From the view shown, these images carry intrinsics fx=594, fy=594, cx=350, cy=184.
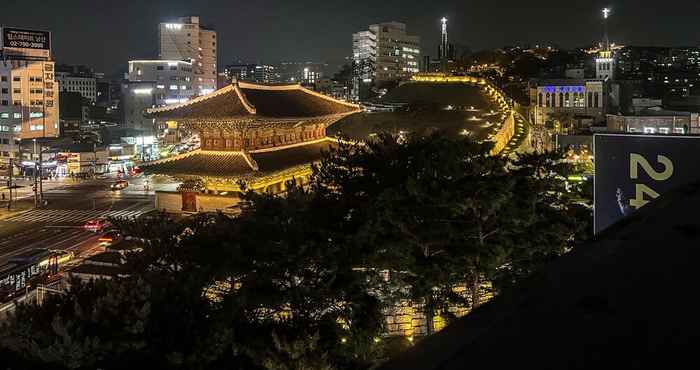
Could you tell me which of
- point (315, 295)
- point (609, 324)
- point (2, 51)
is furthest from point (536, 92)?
point (609, 324)

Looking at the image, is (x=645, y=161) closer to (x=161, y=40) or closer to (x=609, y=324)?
(x=609, y=324)

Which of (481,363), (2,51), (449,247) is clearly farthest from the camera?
(2,51)

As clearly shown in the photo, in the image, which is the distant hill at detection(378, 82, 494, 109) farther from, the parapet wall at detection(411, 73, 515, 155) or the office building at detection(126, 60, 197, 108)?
the office building at detection(126, 60, 197, 108)

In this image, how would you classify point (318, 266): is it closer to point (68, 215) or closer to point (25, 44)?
point (68, 215)

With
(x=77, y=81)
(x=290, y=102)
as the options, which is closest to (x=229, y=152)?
(x=290, y=102)

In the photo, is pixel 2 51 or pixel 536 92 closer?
pixel 2 51

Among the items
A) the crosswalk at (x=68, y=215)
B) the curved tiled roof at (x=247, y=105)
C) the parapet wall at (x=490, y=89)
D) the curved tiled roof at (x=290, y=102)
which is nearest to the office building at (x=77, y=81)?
the parapet wall at (x=490, y=89)

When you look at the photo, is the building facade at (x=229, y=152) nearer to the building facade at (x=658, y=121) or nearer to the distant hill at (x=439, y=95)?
the building facade at (x=658, y=121)

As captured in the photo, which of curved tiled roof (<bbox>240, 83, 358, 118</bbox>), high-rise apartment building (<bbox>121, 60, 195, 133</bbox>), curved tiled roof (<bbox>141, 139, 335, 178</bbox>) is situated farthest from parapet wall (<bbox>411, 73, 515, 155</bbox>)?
high-rise apartment building (<bbox>121, 60, 195, 133</bbox>)
